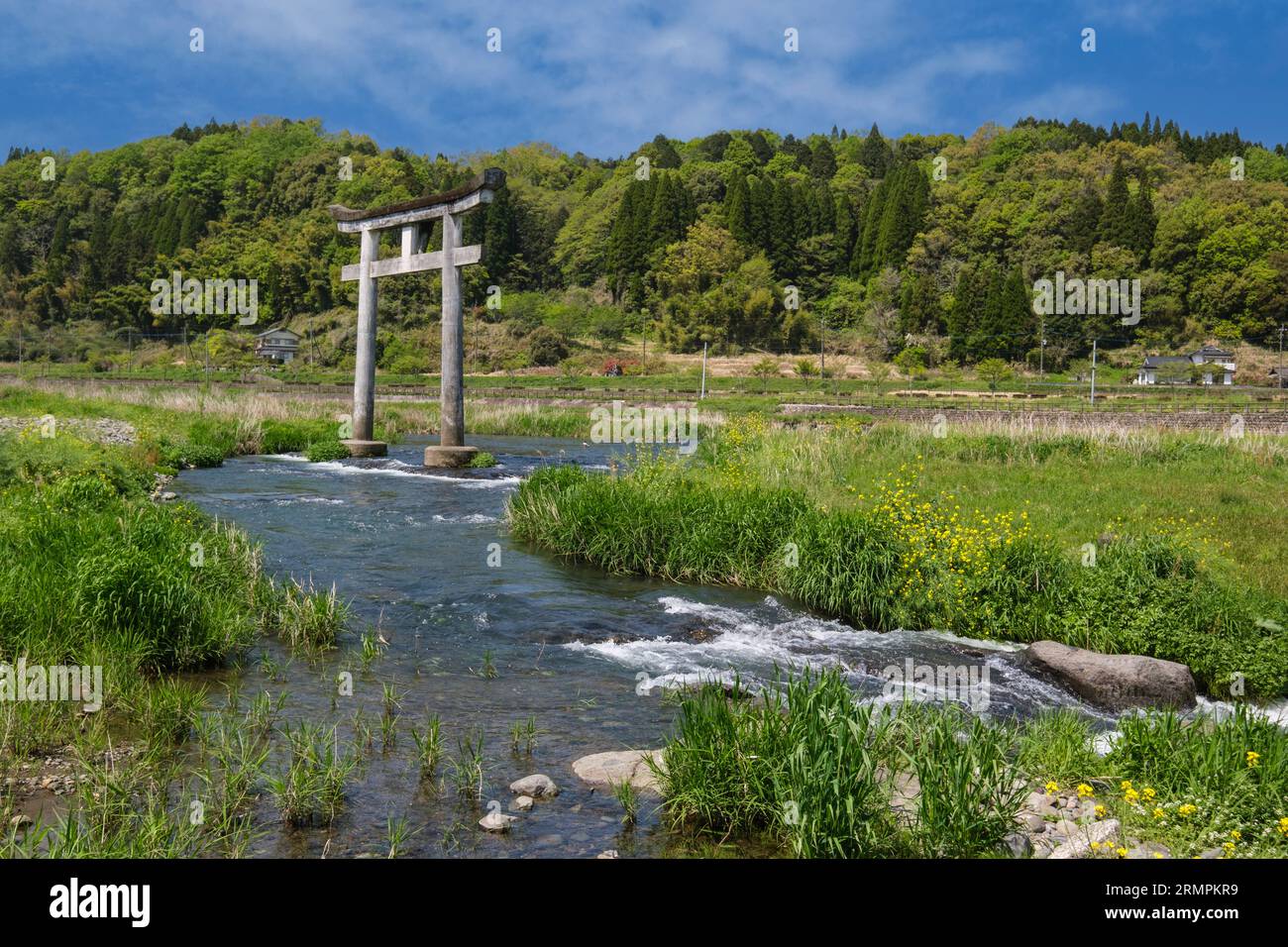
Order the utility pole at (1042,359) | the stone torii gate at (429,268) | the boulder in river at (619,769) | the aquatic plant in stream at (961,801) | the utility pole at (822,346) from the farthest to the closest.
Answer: the utility pole at (822,346) < the utility pole at (1042,359) < the stone torii gate at (429,268) < the boulder in river at (619,769) < the aquatic plant in stream at (961,801)

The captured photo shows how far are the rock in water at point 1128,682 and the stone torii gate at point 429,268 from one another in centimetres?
1715

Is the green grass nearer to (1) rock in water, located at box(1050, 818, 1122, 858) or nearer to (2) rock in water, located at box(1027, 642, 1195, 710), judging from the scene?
(1) rock in water, located at box(1050, 818, 1122, 858)

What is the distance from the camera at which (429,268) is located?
24.6 m

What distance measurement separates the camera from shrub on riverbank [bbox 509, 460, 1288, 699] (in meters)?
8.55

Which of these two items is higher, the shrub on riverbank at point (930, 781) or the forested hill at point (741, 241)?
the forested hill at point (741, 241)

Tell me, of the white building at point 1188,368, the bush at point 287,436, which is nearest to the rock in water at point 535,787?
the bush at point 287,436

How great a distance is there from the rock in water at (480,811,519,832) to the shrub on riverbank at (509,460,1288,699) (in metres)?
5.76

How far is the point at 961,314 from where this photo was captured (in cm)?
7838

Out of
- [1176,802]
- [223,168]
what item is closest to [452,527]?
[1176,802]

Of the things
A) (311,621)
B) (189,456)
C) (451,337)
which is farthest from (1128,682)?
(189,456)

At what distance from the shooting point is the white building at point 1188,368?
2709 inches

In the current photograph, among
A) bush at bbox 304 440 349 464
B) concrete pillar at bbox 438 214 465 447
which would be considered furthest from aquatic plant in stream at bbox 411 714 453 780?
bush at bbox 304 440 349 464

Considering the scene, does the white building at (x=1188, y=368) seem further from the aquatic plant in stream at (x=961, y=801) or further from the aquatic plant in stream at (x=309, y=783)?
the aquatic plant in stream at (x=309, y=783)

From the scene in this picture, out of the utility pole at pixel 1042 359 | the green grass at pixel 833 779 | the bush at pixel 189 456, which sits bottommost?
the green grass at pixel 833 779
